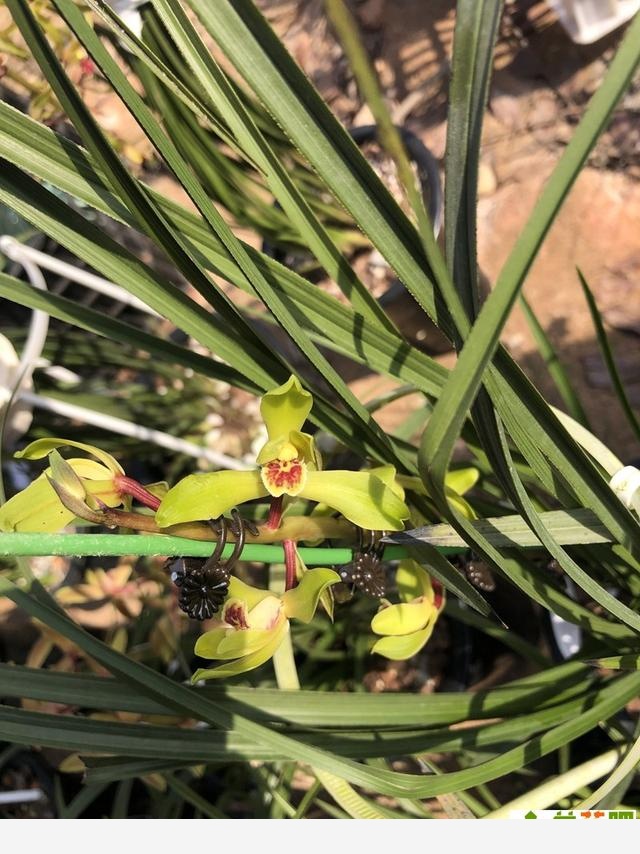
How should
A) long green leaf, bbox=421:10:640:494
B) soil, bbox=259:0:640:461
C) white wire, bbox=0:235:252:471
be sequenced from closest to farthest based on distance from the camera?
long green leaf, bbox=421:10:640:494 < white wire, bbox=0:235:252:471 < soil, bbox=259:0:640:461

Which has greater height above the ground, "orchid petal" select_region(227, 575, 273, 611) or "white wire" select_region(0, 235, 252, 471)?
Answer: "white wire" select_region(0, 235, 252, 471)

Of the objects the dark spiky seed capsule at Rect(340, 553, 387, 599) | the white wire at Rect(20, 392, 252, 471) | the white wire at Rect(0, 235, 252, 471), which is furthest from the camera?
the white wire at Rect(20, 392, 252, 471)

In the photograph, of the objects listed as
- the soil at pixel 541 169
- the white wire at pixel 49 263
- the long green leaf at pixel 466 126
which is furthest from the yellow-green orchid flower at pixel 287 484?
the soil at pixel 541 169

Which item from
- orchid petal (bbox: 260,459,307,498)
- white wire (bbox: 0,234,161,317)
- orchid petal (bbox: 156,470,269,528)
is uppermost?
white wire (bbox: 0,234,161,317)

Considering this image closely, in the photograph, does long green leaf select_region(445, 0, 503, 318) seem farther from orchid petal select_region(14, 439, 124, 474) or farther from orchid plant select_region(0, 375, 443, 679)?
orchid petal select_region(14, 439, 124, 474)

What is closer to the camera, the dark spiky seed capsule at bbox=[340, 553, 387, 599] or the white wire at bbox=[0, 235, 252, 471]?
the dark spiky seed capsule at bbox=[340, 553, 387, 599]

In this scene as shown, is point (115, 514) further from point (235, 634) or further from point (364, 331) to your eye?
point (364, 331)

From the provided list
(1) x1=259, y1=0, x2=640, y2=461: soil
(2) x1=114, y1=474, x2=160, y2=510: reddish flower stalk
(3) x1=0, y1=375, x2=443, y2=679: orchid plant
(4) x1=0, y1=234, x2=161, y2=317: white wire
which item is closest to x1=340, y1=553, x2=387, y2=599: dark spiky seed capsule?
(3) x1=0, y1=375, x2=443, y2=679: orchid plant
